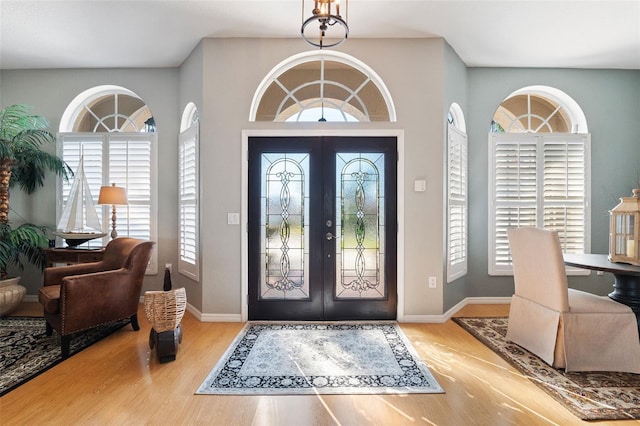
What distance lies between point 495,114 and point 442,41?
1313 millimetres

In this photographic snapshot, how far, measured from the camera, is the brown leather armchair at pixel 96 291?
266 cm

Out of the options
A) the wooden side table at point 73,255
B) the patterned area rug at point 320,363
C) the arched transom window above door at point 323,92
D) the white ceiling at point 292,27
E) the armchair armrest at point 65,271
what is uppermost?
the white ceiling at point 292,27

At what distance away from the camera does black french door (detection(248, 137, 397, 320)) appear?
3410 mm

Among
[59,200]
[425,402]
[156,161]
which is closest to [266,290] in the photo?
[425,402]

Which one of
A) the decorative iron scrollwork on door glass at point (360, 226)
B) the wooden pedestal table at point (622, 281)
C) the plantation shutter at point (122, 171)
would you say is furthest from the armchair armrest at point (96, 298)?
the wooden pedestal table at point (622, 281)

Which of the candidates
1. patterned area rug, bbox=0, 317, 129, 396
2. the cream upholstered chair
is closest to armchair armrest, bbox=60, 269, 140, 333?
patterned area rug, bbox=0, 317, 129, 396

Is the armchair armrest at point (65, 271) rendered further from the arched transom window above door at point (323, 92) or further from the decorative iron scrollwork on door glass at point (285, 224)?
the arched transom window above door at point (323, 92)

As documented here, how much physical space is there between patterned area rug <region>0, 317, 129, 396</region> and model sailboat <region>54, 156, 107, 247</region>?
3.08 ft

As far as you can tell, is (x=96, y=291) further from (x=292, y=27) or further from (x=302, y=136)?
(x=292, y=27)

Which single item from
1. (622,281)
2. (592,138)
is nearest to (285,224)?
(622,281)

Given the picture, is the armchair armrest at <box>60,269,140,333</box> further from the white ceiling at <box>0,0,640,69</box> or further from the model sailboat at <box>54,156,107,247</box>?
the white ceiling at <box>0,0,640,69</box>

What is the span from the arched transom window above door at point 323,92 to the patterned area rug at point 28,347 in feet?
8.93

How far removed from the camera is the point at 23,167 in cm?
385

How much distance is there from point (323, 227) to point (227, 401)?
184 centimetres
